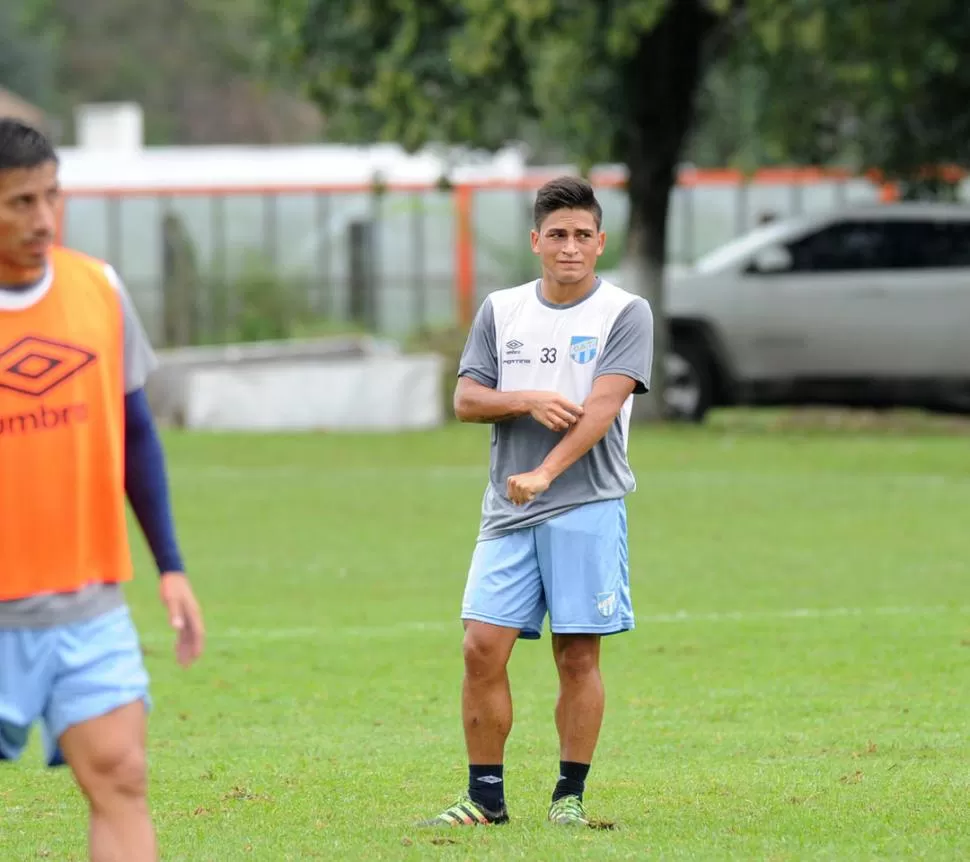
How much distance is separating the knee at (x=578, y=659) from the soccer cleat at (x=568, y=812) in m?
0.36

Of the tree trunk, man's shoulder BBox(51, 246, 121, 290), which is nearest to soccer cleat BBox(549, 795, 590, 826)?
man's shoulder BBox(51, 246, 121, 290)

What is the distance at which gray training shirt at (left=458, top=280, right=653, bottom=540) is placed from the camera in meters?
6.12

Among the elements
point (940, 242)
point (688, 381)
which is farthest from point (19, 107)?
point (940, 242)

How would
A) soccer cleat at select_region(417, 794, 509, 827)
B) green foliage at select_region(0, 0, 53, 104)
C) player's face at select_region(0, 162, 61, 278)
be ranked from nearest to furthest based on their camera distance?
1. player's face at select_region(0, 162, 61, 278)
2. soccer cleat at select_region(417, 794, 509, 827)
3. green foliage at select_region(0, 0, 53, 104)

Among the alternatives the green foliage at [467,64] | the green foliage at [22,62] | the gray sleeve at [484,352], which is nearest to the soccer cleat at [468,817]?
the gray sleeve at [484,352]

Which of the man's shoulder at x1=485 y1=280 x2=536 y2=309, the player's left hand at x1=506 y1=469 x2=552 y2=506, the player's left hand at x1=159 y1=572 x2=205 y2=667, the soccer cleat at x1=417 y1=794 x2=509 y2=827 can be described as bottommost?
the soccer cleat at x1=417 y1=794 x2=509 y2=827

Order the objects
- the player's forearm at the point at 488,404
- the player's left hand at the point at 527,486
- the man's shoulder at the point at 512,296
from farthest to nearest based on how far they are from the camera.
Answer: the man's shoulder at the point at 512,296 → the player's forearm at the point at 488,404 → the player's left hand at the point at 527,486

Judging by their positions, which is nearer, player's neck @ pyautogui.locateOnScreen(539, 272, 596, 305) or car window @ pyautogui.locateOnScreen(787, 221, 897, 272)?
player's neck @ pyautogui.locateOnScreen(539, 272, 596, 305)

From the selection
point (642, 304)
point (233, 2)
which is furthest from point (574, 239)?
point (233, 2)

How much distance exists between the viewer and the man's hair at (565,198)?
6137 millimetres

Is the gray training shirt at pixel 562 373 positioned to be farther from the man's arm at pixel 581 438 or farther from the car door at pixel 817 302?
the car door at pixel 817 302

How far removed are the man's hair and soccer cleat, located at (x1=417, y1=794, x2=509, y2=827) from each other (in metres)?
1.76

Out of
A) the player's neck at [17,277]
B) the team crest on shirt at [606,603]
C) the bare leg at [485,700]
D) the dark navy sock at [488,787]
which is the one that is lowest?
the dark navy sock at [488,787]

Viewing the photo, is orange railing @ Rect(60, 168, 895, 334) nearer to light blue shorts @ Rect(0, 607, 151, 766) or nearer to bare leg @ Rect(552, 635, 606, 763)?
bare leg @ Rect(552, 635, 606, 763)
